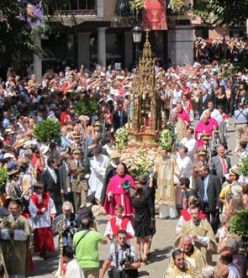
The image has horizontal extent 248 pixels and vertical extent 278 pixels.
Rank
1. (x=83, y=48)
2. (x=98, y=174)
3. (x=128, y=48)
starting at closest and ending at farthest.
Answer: (x=98, y=174) < (x=83, y=48) < (x=128, y=48)

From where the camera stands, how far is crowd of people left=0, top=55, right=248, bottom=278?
13.3 meters

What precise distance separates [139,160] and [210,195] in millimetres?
4241

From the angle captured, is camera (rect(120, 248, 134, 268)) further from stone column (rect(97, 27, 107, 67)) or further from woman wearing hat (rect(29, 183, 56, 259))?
stone column (rect(97, 27, 107, 67))

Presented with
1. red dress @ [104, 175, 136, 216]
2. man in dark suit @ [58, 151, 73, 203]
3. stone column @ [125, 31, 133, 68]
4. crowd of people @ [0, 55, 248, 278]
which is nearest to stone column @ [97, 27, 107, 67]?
stone column @ [125, 31, 133, 68]

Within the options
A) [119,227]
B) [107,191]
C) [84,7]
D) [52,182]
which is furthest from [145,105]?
[84,7]

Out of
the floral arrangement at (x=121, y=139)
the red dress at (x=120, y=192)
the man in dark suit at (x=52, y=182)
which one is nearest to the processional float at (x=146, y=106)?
the floral arrangement at (x=121, y=139)

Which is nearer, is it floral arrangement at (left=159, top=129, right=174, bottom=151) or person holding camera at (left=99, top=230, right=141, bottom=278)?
person holding camera at (left=99, top=230, right=141, bottom=278)

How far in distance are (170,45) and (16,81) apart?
22.5 metres

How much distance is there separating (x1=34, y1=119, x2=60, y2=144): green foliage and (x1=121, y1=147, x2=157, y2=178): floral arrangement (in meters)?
1.65

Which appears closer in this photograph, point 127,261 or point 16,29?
point 127,261

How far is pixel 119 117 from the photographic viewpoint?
93.0 feet

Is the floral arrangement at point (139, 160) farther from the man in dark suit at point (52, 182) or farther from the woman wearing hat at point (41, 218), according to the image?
the woman wearing hat at point (41, 218)

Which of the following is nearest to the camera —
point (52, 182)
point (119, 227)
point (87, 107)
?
point (119, 227)

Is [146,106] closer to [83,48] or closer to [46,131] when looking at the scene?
[46,131]
